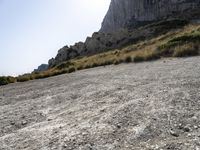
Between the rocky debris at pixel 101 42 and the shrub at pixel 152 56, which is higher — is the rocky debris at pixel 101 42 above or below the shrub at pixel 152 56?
above

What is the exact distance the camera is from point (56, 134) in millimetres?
10984

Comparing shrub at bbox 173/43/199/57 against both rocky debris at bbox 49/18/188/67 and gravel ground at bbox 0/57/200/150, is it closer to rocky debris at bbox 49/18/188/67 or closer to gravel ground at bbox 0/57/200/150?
gravel ground at bbox 0/57/200/150

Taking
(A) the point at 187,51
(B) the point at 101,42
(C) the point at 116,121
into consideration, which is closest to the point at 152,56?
(A) the point at 187,51

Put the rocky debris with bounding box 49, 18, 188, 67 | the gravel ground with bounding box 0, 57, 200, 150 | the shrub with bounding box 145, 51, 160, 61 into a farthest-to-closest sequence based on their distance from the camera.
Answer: the rocky debris with bounding box 49, 18, 188, 67 < the shrub with bounding box 145, 51, 160, 61 < the gravel ground with bounding box 0, 57, 200, 150

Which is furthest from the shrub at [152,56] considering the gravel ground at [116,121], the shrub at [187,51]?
the gravel ground at [116,121]

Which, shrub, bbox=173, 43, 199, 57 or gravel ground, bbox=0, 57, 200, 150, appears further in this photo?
shrub, bbox=173, 43, 199, 57

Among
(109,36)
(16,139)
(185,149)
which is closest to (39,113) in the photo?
(16,139)

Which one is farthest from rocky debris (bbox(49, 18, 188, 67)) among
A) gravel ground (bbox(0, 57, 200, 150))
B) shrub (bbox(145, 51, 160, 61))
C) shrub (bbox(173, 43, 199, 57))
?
gravel ground (bbox(0, 57, 200, 150))

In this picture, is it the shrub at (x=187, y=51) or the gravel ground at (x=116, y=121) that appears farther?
the shrub at (x=187, y=51)

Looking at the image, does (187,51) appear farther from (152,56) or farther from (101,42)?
(101,42)

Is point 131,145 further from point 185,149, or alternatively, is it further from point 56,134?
point 56,134

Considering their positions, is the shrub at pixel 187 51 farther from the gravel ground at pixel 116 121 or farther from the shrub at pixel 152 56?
the gravel ground at pixel 116 121

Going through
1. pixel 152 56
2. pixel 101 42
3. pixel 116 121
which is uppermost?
pixel 101 42

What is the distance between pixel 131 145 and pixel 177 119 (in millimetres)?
2110
